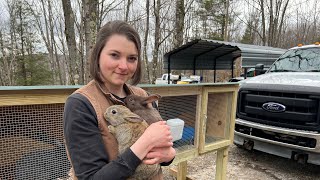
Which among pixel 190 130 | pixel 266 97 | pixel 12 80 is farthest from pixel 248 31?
pixel 190 130

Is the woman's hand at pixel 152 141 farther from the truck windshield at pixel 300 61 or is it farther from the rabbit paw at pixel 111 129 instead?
the truck windshield at pixel 300 61

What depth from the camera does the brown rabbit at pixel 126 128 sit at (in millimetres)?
1134

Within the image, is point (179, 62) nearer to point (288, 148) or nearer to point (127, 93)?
point (288, 148)

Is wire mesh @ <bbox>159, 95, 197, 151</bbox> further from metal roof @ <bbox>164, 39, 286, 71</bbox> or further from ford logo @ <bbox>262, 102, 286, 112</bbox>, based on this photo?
metal roof @ <bbox>164, 39, 286, 71</bbox>

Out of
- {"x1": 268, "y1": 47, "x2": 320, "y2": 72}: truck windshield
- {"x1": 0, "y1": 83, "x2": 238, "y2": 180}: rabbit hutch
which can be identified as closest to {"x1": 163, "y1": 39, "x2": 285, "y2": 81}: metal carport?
{"x1": 268, "y1": 47, "x2": 320, "y2": 72}: truck windshield

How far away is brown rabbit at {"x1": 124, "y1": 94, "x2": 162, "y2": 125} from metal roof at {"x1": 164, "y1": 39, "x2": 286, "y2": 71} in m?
5.67

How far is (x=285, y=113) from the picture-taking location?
4.18m

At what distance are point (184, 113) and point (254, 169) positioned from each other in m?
2.57

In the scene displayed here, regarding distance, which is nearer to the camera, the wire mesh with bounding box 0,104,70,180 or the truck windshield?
the wire mesh with bounding box 0,104,70,180

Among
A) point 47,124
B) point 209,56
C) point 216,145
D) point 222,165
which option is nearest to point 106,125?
point 47,124

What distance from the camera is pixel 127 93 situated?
1.47m

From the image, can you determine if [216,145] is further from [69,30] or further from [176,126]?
[69,30]

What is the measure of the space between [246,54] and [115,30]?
757 centimetres

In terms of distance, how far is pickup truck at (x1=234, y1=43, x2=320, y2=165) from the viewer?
12.8ft
